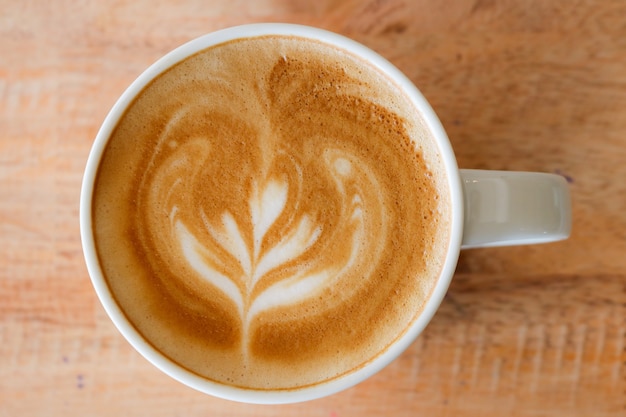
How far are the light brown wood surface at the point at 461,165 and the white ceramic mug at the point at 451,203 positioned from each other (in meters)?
0.21

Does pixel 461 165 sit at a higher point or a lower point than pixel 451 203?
higher

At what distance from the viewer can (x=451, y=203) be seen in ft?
3.10

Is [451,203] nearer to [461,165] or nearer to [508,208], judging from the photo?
[508,208]

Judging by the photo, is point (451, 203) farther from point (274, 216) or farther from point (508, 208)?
point (274, 216)

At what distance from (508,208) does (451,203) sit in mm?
95

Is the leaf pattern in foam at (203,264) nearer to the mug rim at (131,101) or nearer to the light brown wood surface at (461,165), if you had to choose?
the mug rim at (131,101)

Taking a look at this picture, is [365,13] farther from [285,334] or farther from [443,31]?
[285,334]

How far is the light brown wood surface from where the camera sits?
116cm

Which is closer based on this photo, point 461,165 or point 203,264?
point 203,264

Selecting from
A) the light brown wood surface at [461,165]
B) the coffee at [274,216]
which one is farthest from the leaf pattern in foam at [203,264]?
the light brown wood surface at [461,165]

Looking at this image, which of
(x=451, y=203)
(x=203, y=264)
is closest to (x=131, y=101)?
(x=203, y=264)

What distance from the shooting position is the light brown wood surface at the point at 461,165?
Answer: 116cm

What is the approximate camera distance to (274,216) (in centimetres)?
99

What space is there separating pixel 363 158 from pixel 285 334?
317mm
